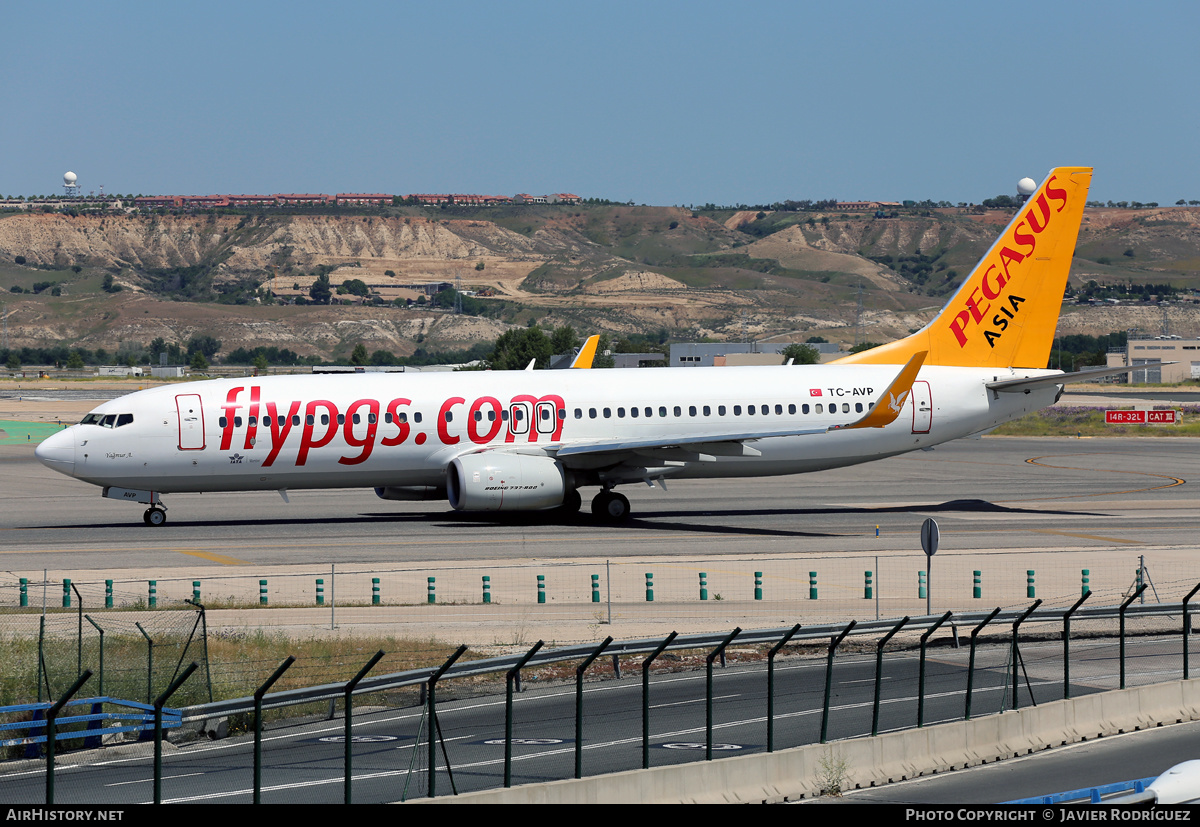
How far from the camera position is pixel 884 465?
69.4 metres

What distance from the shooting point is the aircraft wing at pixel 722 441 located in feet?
139

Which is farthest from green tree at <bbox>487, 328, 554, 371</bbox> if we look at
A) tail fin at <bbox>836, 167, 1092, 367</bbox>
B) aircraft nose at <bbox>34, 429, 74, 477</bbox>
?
aircraft nose at <bbox>34, 429, 74, 477</bbox>

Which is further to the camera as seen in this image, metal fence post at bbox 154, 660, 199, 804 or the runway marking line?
the runway marking line

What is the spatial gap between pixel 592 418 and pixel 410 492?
21.4ft

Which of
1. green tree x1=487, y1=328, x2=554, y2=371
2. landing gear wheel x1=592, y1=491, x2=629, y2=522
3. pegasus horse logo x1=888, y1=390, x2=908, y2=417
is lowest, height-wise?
landing gear wheel x1=592, y1=491, x2=629, y2=522

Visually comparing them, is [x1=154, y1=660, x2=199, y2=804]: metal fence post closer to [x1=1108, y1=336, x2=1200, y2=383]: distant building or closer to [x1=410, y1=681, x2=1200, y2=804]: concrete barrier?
[x1=410, y1=681, x2=1200, y2=804]: concrete barrier

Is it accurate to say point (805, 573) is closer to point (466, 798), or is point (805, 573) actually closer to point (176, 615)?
point (176, 615)

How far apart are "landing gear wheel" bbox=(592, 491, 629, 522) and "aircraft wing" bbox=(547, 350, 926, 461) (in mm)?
1959

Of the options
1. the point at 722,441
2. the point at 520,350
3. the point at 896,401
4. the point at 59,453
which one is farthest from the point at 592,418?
the point at 520,350

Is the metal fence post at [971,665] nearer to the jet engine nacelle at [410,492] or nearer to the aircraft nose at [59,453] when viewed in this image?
the jet engine nacelle at [410,492]

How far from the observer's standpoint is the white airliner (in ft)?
137

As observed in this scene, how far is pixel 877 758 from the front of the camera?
17.8 metres

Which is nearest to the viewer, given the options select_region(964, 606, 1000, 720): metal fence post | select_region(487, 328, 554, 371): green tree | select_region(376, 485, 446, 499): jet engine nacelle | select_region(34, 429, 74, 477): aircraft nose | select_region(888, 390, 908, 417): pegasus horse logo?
select_region(964, 606, 1000, 720): metal fence post

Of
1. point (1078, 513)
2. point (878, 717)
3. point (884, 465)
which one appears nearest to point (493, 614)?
point (878, 717)
